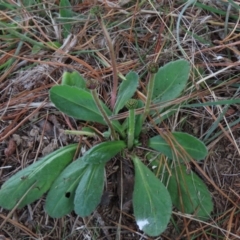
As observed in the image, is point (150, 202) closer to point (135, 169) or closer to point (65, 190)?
point (135, 169)

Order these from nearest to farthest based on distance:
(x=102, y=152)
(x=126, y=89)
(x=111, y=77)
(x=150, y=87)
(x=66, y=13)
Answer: (x=150, y=87) < (x=102, y=152) < (x=126, y=89) < (x=111, y=77) < (x=66, y=13)

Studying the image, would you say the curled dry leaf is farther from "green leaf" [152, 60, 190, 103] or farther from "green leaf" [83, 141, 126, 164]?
"green leaf" [152, 60, 190, 103]

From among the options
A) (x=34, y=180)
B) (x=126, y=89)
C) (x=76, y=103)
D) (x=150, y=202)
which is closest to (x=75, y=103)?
(x=76, y=103)

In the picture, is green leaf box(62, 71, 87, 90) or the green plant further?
green leaf box(62, 71, 87, 90)

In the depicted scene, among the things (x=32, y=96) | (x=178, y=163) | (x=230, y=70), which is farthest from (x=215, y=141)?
(x=32, y=96)

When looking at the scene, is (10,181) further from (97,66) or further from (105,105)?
(97,66)

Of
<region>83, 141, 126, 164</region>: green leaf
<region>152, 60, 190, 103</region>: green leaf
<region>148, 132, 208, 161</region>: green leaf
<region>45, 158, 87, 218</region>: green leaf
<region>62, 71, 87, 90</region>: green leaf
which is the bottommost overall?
<region>45, 158, 87, 218</region>: green leaf

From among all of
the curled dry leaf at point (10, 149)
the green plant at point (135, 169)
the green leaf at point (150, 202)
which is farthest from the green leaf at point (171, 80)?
the curled dry leaf at point (10, 149)

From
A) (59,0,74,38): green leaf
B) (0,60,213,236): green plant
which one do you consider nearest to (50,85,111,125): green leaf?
(0,60,213,236): green plant
